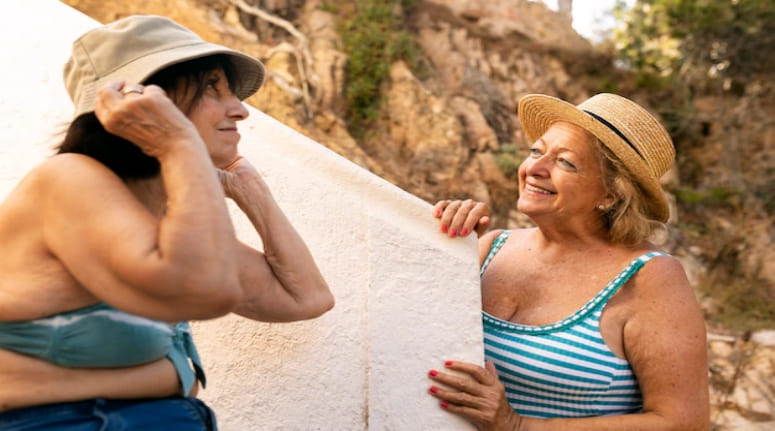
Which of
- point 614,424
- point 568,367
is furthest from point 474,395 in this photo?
point 614,424

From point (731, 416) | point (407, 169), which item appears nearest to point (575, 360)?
point (731, 416)

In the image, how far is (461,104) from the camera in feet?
28.8

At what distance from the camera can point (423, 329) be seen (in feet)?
7.99

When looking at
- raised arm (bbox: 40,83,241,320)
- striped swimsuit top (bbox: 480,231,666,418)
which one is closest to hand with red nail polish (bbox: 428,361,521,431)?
striped swimsuit top (bbox: 480,231,666,418)

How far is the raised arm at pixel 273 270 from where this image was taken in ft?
6.70

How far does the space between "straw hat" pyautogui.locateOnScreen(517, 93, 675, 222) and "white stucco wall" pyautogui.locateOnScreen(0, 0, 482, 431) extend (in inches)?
24.3

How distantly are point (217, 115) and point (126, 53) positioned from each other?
25cm

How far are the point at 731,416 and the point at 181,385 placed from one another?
5.63 m

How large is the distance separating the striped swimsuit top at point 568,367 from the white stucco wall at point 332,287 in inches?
9.1

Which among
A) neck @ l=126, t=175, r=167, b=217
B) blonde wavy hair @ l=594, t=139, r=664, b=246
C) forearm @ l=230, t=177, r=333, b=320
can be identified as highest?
neck @ l=126, t=175, r=167, b=217

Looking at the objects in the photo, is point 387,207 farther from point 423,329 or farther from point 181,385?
point 181,385

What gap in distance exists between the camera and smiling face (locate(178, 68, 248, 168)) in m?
1.77

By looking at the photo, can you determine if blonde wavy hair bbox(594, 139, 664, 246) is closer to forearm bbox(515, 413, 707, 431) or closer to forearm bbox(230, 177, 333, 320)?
forearm bbox(515, 413, 707, 431)

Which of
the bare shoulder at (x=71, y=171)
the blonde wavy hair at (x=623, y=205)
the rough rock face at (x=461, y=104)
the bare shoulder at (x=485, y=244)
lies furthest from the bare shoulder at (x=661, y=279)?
the rough rock face at (x=461, y=104)
